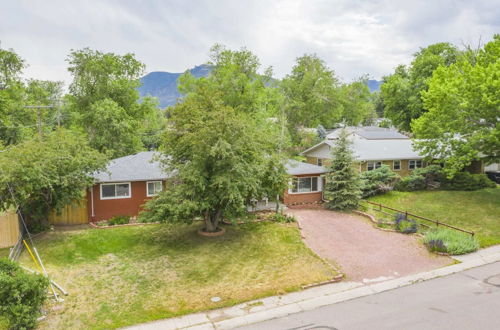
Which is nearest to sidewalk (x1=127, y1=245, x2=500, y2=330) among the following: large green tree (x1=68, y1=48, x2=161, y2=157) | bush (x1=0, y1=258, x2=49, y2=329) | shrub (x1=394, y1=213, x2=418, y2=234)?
bush (x1=0, y1=258, x2=49, y2=329)

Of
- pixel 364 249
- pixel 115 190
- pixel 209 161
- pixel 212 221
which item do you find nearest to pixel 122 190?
pixel 115 190

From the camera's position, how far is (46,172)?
1639 cm

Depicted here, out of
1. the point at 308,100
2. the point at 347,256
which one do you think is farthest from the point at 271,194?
the point at 308,100

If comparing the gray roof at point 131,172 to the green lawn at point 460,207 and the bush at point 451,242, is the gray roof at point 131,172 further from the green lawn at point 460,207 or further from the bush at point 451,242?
the green lawn at point 460,207

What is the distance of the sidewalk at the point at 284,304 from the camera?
32.7 feet

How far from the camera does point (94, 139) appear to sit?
32188mm

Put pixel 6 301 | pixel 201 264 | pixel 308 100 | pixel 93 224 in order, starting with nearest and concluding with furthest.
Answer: pixel 6 301 → pixel 201 264 → pixel 93 224 → pixel 308 100

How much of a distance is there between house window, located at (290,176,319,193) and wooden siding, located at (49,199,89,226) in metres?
13.6

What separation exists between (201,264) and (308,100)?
3583 centimetres

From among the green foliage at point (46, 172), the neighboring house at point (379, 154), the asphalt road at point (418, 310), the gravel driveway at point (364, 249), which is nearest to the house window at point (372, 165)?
the neighboring house at point (379, 154)

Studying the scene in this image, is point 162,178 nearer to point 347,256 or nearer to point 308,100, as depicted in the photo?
point 347,256

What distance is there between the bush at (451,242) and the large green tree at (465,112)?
7678 millimetres

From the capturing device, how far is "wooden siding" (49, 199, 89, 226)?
19766 millimetres

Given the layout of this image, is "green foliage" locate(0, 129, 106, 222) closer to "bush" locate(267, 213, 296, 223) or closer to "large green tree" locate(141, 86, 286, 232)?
"large green tree" locate(141, 86, 286, 232)
